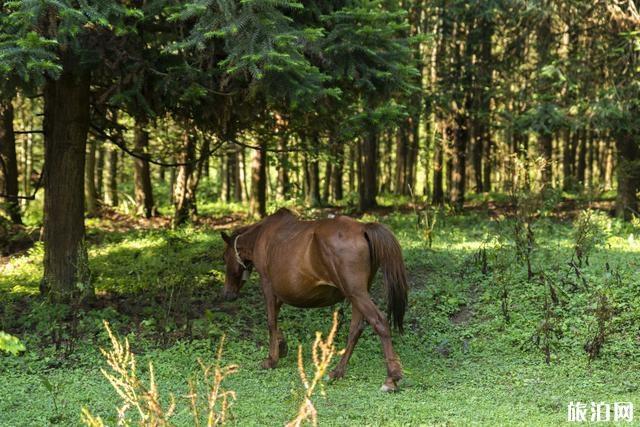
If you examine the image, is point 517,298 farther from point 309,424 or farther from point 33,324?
point 33,324

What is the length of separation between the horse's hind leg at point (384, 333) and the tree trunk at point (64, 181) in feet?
15.7

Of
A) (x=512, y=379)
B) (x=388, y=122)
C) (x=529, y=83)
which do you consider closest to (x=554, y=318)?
A: (x=512, y=379)

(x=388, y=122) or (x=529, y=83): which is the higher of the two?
(x=529, y=83)

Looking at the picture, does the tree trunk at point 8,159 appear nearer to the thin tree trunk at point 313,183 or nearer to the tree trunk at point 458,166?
the thin tree trunk at point 313,183

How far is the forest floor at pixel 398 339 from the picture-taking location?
22.8 ft

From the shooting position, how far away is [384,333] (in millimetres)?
7637

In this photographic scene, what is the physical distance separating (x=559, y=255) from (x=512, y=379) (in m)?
4.95

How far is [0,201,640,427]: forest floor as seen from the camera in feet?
22.8

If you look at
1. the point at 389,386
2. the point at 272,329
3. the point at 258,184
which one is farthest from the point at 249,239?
the point at 258,184

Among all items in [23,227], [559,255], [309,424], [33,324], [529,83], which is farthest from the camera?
[529,83]

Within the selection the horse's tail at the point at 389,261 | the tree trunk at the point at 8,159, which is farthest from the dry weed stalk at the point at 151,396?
the tree trunk at the point at 8,159

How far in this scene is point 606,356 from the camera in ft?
27.5

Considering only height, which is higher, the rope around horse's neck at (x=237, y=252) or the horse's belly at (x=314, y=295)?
the rope around horse's neck at (x=237, y=252)

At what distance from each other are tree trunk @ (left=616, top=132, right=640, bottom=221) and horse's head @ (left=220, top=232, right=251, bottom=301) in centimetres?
1170
